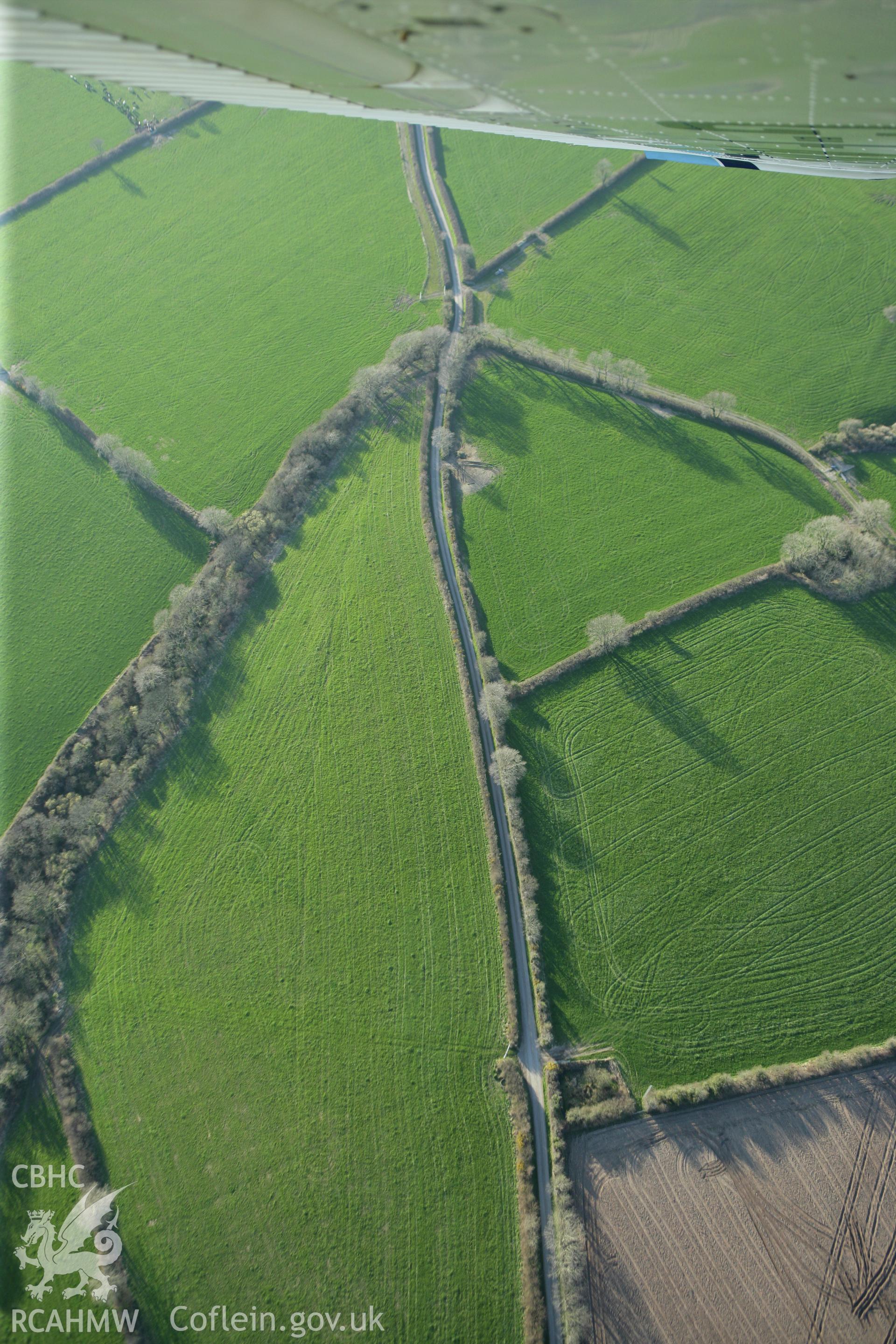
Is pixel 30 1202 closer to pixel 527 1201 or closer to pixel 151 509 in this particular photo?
pixel 527 1201

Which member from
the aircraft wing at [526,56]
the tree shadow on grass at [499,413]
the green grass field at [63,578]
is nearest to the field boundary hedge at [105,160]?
the green grass field at [63,578]

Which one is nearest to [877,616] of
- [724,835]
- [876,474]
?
[876,474]

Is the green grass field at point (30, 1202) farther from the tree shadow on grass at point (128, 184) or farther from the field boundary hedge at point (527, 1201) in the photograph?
the tree shadow on grass at point (128, 184)

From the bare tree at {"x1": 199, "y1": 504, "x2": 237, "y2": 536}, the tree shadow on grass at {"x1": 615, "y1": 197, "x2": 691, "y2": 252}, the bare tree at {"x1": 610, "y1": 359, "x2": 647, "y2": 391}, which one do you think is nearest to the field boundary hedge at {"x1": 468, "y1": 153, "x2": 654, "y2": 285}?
the tree shadow on grass at {"x1": 615, "y1": 197, "x2": 691, "y2": 252}

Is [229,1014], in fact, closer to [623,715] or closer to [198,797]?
[198,797]

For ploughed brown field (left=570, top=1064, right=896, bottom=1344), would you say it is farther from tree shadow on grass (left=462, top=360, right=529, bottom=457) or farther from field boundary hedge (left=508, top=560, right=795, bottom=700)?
tree shadow on grass (left=462, top=360, right=529, bottom=457)
